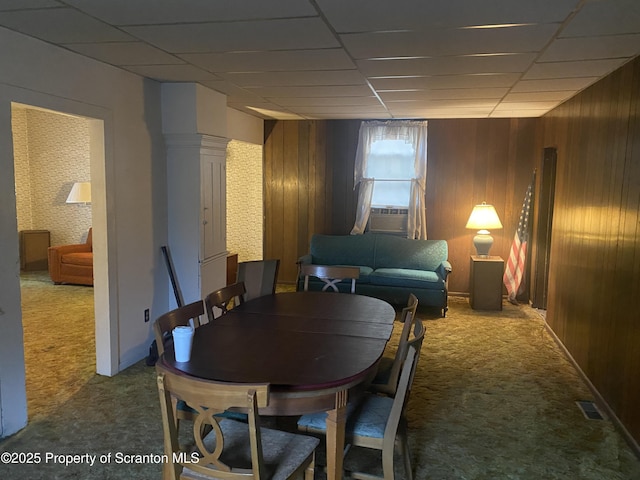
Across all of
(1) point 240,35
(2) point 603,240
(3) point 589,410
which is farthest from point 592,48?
(3) point 589,410

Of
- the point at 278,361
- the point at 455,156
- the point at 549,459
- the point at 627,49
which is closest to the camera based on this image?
the point at 278,361

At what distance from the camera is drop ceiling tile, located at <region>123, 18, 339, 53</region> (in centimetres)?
264

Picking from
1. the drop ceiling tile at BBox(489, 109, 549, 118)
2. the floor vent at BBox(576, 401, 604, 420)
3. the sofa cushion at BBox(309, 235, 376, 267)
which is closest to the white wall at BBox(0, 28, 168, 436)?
the sofa cushion at BBox(309, 235, 376, 267)

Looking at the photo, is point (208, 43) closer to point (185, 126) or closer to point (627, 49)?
point (185, 126)

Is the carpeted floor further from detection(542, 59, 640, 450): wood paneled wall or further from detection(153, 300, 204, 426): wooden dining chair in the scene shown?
detection(153, 300, 204, 426): wooden dining chair

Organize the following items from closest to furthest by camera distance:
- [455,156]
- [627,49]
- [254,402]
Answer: [254,402] < [627,49] < [455,156]

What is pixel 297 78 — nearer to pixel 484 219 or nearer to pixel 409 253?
pixel 409 253

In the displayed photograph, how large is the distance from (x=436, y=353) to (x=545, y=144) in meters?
2.86

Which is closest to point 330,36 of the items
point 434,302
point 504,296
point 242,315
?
point 242,315

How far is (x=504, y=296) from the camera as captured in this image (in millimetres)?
6496

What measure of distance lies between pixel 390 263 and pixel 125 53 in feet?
12.9

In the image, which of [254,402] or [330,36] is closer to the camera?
[254,402]

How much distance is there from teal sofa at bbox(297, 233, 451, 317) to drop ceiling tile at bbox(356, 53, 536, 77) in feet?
8.14

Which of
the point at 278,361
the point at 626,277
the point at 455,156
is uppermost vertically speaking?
the point at 455,156
